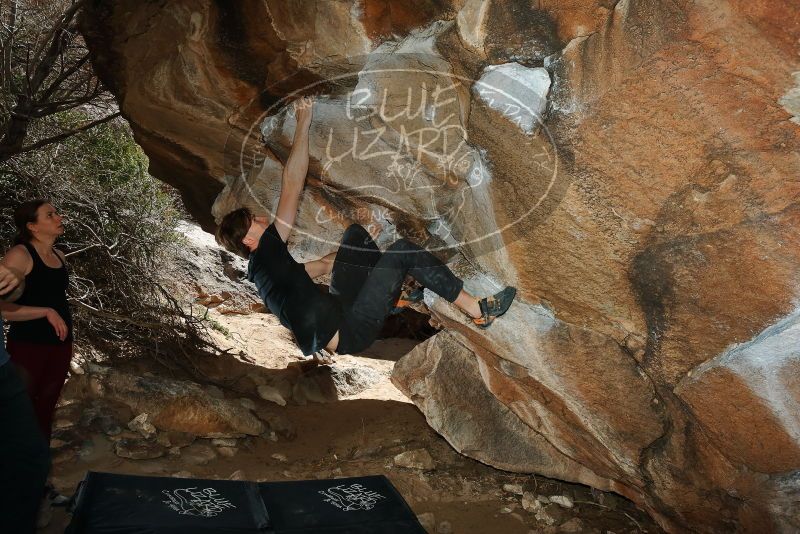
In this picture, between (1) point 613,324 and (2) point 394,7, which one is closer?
(2) point 394,7

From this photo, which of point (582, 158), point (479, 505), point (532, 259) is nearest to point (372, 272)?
point (532, 259)

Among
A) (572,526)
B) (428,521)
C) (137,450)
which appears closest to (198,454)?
(137,450)

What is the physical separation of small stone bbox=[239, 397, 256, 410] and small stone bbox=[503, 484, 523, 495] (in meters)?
1.90

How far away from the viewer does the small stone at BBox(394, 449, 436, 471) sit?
13.9ft

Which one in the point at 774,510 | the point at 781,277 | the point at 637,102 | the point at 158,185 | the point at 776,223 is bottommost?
the point at 774,510

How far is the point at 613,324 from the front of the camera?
2.89 m

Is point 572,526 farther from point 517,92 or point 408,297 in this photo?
point 517,92

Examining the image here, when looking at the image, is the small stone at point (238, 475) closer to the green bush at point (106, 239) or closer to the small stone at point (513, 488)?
the green bush at point (106, 239)

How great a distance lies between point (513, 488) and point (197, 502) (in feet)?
A: 7.49

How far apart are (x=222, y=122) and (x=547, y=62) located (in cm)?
203

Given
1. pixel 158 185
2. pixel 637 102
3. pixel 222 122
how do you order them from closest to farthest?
pixel 637 102
pixel 222 122
pixel 158 185

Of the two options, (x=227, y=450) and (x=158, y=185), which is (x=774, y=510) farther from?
(x=158, y=185)

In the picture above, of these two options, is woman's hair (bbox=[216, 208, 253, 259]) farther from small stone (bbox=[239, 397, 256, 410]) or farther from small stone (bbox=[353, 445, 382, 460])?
Answer: small stone (bbox=[239, 397, 256, 410])

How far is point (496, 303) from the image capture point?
297 cm
